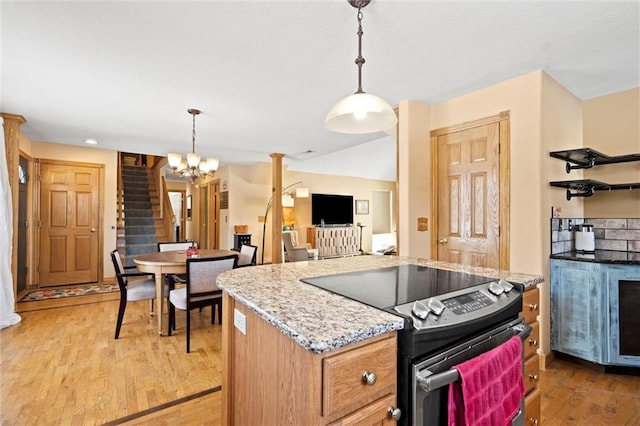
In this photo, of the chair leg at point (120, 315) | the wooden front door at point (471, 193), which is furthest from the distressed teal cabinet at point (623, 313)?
the chair leg at point (120, 315)

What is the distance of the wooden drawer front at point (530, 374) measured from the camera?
4.91 feet

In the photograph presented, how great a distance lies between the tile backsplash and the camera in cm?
A: 269

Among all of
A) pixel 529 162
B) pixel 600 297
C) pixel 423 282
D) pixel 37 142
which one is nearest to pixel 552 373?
Result: pixel 600 297

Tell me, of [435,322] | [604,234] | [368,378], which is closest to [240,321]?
[368,378]

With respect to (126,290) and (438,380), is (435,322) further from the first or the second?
(126,290)

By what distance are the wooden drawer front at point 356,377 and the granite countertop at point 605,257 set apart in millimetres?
2331

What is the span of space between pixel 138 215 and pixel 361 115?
23.0 feet

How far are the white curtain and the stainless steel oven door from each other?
13.8 feet

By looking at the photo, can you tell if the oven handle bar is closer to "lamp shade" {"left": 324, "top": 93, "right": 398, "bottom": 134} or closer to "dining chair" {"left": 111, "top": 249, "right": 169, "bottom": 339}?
"lamp shade" {"left": 324, "top": 93, "right": 398, "bottom": 134}

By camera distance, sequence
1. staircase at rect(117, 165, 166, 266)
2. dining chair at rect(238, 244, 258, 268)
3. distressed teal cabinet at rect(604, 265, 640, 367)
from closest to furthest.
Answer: distressed teal cabinet at rect(604, 265, 640, 367)
dining chair at rect(238, 244, 258, 268)
staircase at rect(117, 165, 166, 266)

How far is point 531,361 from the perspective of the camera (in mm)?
1531

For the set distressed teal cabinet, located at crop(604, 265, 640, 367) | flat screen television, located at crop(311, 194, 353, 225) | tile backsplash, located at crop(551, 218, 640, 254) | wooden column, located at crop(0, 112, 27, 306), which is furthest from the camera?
flat screen television, located at crop(311, 194, 353, 225)

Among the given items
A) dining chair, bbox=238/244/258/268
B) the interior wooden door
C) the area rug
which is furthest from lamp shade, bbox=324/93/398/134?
the interior wooden door

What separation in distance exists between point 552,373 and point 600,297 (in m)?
0.68
